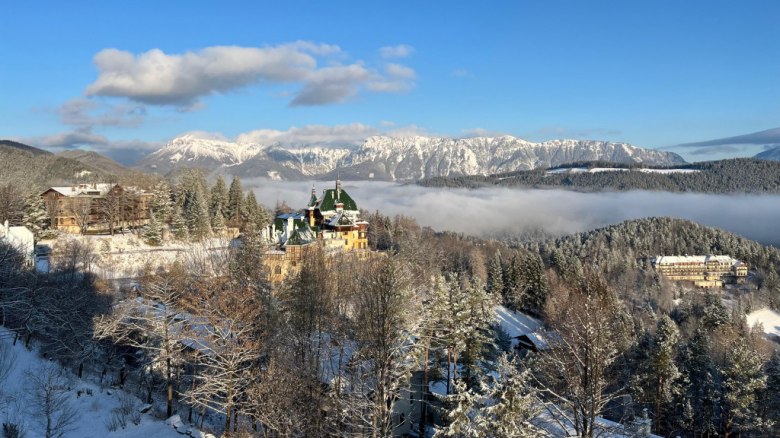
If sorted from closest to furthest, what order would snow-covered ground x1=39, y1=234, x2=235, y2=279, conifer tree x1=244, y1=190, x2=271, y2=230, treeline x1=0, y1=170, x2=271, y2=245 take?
snow-covered ground x1=39, y1=234, x2=235, y2=279, treeline x1=0, y1=170, x2=271, y2=245, conifer tree x1=244, y1=190, x2=271, y2=230

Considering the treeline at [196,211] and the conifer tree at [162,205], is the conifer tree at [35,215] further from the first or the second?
the conifer tree at [162,205]

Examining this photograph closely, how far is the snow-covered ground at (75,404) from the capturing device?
1912 cm

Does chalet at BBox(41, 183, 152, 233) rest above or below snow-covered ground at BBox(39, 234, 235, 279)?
above

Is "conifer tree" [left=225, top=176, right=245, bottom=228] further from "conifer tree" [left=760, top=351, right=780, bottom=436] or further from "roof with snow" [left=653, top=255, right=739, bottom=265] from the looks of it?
"roof with snow" [left=653, top=255, right=739, bottom=265]

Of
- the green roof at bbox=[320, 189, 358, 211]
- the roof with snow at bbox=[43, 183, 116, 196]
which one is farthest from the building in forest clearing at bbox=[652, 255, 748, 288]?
the roof with snow at bbox=[43, 183, 116, 196]

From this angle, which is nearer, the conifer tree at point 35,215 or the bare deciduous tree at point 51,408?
the bare deciduous tree at point 51,408

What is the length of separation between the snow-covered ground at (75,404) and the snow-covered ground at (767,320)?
10446cm

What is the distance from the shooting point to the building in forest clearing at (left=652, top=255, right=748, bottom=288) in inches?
Answer: 5138

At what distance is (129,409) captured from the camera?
2225 centimetres

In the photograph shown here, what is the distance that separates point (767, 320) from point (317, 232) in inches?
3679

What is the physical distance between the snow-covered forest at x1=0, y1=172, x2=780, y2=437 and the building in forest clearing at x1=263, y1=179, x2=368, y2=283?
16.7ft

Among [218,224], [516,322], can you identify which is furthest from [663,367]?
[218,224]

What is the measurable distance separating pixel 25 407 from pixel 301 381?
11108 millimetres

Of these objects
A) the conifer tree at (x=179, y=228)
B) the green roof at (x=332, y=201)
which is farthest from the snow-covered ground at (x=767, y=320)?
the conifer tree at (x=179, y=228)
